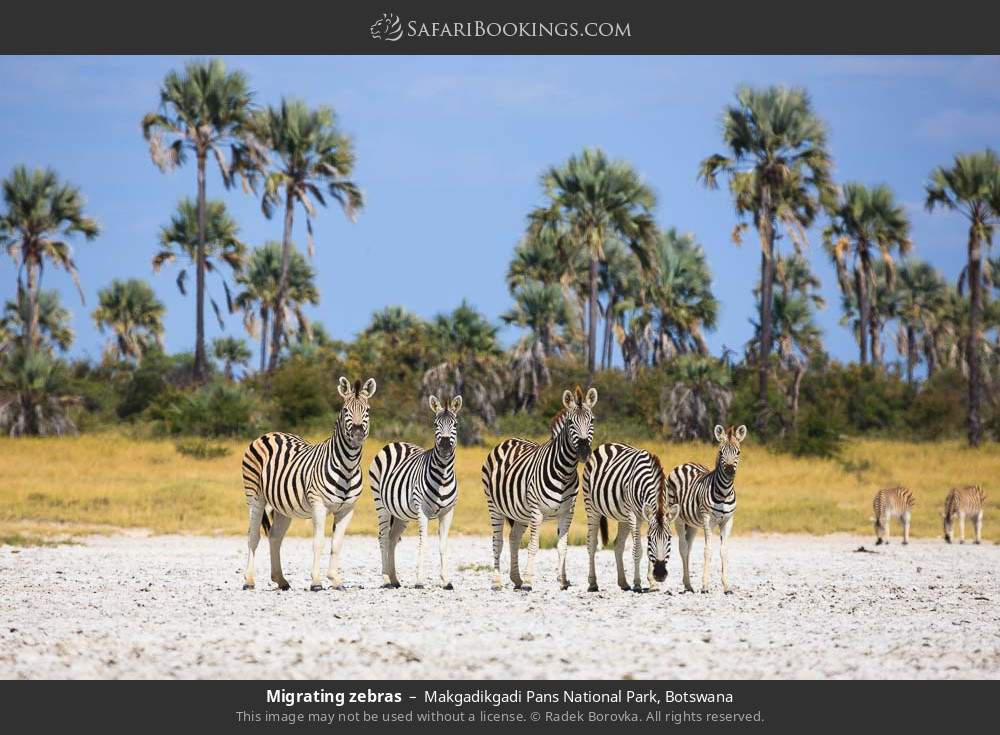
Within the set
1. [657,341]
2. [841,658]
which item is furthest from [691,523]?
[657,341]

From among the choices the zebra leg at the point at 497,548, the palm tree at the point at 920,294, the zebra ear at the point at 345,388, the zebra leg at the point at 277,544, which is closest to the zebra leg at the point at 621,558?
the zebra leg at the point at 497,548

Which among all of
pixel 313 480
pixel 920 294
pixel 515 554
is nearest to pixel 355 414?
pixel 313 480

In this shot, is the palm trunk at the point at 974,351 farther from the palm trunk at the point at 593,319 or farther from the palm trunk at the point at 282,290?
the palm trunk at the point at 282,290

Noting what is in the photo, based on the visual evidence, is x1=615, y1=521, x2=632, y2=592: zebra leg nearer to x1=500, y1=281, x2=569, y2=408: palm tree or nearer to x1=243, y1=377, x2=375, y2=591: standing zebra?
x1=243, y1=377, x2=375, y2=591: standing zebra

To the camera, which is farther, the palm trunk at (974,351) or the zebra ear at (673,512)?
the palm trunk at (974,351)

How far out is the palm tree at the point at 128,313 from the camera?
72.1 metres

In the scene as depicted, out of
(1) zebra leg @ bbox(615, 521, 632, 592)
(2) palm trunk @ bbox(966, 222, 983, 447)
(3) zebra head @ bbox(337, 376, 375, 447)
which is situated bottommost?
(1) zebra leg @ bbox(615, 521, 632, 592)

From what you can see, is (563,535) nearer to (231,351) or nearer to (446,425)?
(446,425)

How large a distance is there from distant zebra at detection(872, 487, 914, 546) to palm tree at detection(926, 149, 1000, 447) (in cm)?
2247

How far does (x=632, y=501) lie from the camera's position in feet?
49.8

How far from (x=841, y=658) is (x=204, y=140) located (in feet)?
146

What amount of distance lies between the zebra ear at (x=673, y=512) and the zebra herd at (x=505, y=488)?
0.06ft

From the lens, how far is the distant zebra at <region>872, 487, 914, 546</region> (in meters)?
25.0

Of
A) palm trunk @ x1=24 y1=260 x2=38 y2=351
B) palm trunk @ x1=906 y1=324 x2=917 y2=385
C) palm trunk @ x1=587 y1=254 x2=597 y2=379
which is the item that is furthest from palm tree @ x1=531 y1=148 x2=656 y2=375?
palm trunk @ x1=906 y1=324 x2=917 y2=385
